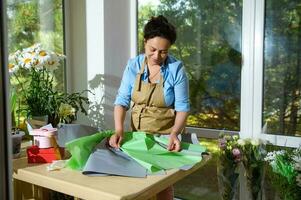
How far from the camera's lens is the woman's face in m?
1.40

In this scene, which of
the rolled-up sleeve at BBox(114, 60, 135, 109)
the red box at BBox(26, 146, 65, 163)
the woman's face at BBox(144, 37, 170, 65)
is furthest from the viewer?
the rolled-up sleeve at BBox(114, 60, 135, 109)

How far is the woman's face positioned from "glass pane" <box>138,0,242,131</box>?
0.43m

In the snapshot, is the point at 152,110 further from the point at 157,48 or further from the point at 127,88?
the point at 157,48

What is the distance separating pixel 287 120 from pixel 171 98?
0.57m

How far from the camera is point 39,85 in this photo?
174 cm

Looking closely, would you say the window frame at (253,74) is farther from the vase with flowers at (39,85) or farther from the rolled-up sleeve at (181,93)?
the vase with flowers at (39,85)

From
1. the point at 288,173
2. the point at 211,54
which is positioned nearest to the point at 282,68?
the point at 211,54

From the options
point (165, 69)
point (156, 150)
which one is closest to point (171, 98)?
point (165, 69)

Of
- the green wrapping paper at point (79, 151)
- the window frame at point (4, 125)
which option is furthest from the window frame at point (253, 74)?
the window frame at point (4, 125)

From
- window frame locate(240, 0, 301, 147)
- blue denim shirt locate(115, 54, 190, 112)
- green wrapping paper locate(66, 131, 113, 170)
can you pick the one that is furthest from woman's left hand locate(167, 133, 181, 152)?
window frame locate(240, 0, 301, 147)

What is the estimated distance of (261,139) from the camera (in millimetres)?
1562

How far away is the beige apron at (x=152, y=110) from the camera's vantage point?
146 centimetres

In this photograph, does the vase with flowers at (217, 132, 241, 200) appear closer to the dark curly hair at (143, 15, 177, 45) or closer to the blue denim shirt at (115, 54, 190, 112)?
the blue denim shirt at (115, 54, 190, 112)

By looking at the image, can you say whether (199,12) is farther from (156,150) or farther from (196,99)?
(156,150)
